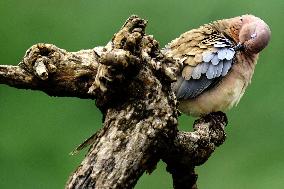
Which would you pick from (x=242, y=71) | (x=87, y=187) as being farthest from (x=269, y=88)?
(x=87, y=187)

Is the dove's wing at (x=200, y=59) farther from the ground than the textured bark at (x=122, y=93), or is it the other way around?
the dove's wing at (x=200, y=59)

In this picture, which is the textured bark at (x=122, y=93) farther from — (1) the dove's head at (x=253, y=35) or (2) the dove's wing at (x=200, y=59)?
(1) the dove's head at (x=253, y=35)

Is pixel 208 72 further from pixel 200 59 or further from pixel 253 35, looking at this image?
pixel 253 35

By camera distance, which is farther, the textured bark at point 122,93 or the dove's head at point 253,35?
the dove's head at point 253,35

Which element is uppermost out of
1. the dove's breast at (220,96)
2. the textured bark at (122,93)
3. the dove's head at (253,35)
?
the dove's head at (253,35)

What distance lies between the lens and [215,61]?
2.02 metres

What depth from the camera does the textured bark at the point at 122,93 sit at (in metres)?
1.41

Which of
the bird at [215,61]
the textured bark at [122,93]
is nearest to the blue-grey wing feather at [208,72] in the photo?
the bird at [215,61]

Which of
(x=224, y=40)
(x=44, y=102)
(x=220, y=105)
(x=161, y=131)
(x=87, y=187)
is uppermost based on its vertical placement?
(x=44, y=102)

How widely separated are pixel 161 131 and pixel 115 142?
4.2 inches

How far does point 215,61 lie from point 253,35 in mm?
140

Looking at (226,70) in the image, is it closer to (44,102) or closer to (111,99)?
(111,99)

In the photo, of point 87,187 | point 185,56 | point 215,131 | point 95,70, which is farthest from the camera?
point 185,56

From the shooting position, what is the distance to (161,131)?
1483 mm
